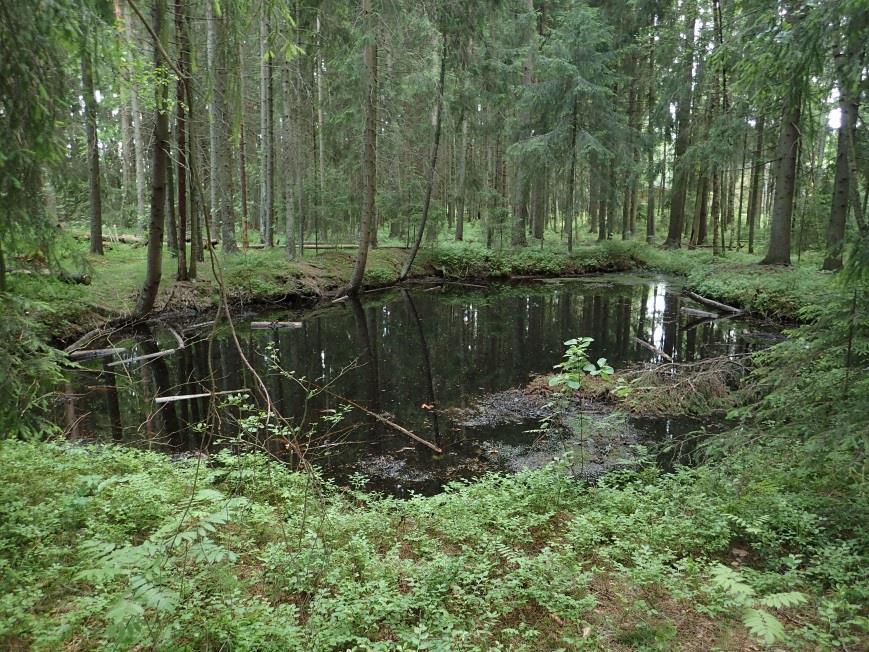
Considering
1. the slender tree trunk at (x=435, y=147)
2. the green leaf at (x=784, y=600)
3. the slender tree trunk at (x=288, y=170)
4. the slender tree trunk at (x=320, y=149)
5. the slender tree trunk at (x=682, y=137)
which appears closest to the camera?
the green leaf at (x=784, y=600)

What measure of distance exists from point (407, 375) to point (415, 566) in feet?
20.4

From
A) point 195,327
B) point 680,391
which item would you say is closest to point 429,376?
point 680,391

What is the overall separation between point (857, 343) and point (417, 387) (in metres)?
6.45

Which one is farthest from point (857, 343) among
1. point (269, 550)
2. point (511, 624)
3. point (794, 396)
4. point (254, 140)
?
point (254, 140)

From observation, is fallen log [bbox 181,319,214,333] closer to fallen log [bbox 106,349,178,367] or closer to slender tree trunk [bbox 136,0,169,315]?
slender tree trunk [bbox 136,0,169,315]

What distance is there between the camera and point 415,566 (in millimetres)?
3287

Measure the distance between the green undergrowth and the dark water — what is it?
0.78 m

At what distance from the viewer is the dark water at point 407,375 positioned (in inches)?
247

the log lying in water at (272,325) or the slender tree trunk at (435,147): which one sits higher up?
the slender tree trunk at (435,147)

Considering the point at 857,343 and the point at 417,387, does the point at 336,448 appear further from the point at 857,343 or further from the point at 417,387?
the point at 857,343

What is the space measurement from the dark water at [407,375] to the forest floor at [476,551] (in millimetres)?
764

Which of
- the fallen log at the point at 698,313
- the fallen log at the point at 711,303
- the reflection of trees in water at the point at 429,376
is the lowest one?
the reflection of trees in water at the point at 429,376

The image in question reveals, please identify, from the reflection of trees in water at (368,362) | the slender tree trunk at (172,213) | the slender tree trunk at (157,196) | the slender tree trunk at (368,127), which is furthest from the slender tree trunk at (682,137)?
the slender tree trunk at (172,213)

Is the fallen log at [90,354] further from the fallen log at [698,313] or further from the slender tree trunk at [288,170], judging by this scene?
the fallen log at [698,313]
